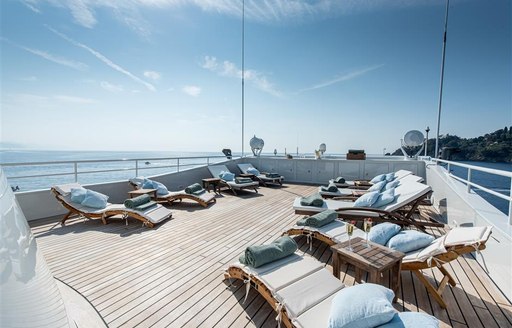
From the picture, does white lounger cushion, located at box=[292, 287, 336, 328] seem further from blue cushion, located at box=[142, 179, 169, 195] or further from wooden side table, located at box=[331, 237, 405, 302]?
blue cushion, located at box=[142, 179, 169, 195]

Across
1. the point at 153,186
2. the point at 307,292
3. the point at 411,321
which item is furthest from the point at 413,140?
the point at 411,321

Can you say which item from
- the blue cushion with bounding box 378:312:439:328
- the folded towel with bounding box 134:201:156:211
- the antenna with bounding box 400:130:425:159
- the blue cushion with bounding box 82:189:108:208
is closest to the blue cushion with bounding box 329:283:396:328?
the blue cushion with bounding box 378:312:439:328

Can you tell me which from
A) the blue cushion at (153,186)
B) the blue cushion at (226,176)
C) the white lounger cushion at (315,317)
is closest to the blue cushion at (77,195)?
the blue cushion at (153,186)

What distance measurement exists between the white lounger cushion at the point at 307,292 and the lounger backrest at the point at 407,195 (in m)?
2.32

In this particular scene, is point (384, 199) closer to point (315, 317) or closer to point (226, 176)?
point (315, 317)

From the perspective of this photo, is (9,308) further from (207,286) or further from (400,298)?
(400,298)

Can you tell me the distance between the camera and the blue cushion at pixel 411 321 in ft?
3.50

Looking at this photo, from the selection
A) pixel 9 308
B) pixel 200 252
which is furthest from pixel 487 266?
pixel 9 308

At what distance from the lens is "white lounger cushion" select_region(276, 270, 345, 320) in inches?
61.9

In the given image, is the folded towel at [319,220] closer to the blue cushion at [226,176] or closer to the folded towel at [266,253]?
the folded towel at [266,253]

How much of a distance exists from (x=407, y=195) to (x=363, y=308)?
3164 mm

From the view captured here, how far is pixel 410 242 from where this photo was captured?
2234 millimetres

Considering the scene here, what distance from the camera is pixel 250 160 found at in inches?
385

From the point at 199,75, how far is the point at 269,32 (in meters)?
3.34
